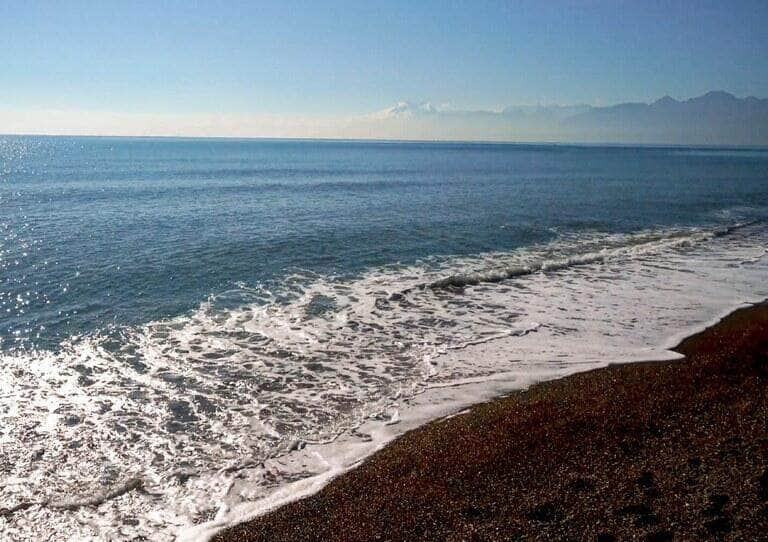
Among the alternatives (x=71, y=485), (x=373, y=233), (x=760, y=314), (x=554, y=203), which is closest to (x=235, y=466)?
(x=71, y=485)

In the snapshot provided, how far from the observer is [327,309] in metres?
20.7

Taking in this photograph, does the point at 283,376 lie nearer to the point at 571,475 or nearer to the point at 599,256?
the point at 571,475

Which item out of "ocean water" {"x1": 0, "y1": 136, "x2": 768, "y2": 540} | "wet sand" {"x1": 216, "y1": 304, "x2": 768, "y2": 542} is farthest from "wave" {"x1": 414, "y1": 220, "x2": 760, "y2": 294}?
"wet sand" {"x1": 216, "y1": 304, "x2": 768, "y2": 542}

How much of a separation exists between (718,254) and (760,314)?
12.9 meters

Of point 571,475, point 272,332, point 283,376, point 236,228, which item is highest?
point 236,228

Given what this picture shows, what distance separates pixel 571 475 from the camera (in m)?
9.37

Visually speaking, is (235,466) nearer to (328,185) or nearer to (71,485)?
(71,485)

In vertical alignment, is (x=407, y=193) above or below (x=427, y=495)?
above

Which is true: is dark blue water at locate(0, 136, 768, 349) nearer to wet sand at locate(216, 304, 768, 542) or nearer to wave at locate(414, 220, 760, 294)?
wave at locate(414, 220, 760, 294)

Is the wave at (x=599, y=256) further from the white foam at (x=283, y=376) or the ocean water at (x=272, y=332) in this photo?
the white foam at (x=283, y=376)

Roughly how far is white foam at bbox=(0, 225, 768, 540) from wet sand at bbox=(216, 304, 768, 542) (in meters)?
1.01

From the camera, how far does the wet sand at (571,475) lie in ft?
26.7

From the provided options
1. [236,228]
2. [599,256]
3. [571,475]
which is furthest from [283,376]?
[236,228]

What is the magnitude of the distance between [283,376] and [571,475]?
837 centimetres
